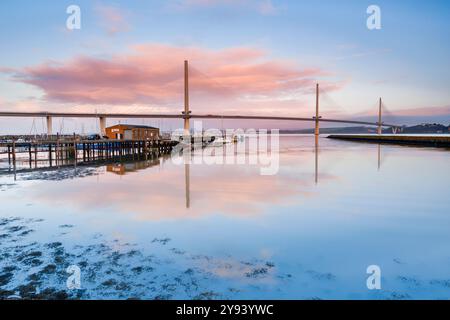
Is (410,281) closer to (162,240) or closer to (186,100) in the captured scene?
(162,240)

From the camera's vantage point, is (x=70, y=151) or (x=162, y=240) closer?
(x=162, y=240)

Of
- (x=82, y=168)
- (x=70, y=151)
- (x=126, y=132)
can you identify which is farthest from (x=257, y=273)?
(x=126, y=132)

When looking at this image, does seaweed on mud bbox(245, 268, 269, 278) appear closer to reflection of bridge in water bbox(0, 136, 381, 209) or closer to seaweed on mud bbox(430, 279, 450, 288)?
seaweed on mud bbox(430, 279, 450, 288)

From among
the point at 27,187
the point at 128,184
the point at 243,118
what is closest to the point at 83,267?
the point at 128,184

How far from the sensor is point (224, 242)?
17.9ft

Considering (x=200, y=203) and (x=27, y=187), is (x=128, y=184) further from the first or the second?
(x=200, y=203)

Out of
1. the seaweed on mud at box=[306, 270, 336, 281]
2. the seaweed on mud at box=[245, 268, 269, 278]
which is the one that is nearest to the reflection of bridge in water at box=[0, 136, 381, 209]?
the seaweed on mud at box=[245, 268, 269, 278]

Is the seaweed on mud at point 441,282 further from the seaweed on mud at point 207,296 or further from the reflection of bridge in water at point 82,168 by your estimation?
the reflection of bridge in water at point 82,168

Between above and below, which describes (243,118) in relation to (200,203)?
above

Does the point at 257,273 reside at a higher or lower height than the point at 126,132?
lower
